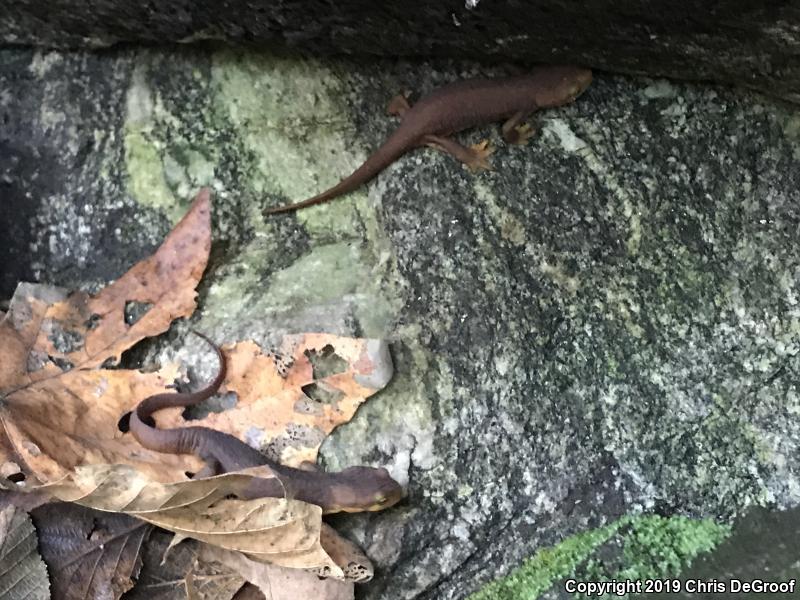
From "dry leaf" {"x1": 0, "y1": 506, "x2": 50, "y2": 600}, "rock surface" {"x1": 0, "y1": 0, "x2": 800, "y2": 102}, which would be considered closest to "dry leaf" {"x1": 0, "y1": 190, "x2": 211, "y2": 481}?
"dry leaf" {"x1": 0, "y1": 506, "x2": 50, "y2": 600}

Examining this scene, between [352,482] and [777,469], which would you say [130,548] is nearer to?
[352,482]

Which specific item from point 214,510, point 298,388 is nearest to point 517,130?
point 298,388

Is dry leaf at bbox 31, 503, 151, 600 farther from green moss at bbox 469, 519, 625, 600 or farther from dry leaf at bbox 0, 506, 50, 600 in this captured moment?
green moss at bbox 469, 519, 625, 600

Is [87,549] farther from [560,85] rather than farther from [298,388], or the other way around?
[560,85]

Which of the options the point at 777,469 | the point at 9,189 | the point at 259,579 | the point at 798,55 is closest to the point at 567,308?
the point at 777,469

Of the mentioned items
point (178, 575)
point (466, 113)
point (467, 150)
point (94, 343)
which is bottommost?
point (178, 575)
